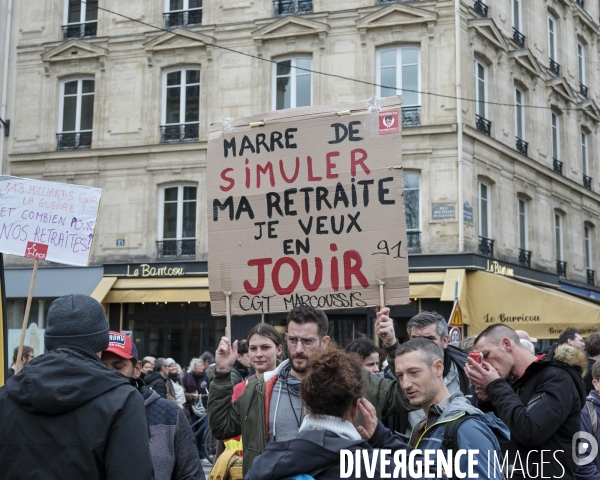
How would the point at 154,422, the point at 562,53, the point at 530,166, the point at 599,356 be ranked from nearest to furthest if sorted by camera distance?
the point at 154,422
the point at 599,356
the point at 530,166
the point at 562,53

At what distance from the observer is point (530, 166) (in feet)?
76.2

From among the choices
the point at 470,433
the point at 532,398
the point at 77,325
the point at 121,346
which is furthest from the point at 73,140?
the point at 470,433

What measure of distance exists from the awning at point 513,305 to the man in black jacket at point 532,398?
14400mm

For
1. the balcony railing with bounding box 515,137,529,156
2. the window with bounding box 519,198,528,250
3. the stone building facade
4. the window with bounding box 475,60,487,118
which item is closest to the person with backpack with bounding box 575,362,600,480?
the stone building facade

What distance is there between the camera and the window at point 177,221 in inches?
846

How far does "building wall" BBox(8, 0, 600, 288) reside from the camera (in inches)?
793

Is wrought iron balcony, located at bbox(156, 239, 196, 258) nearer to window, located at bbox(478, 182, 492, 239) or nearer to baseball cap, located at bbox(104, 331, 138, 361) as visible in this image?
window, located at bbox(478, 182, 492, 239)

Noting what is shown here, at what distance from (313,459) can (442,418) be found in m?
1.02

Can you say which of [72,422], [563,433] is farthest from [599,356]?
[72,422]

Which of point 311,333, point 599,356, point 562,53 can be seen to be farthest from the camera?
point 562,53

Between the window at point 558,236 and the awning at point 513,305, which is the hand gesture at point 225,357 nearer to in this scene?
the awning at point 513,305

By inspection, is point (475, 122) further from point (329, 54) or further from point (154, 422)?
point (154, 422)

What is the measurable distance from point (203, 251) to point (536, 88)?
11067mm

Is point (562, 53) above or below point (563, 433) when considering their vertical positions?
above
